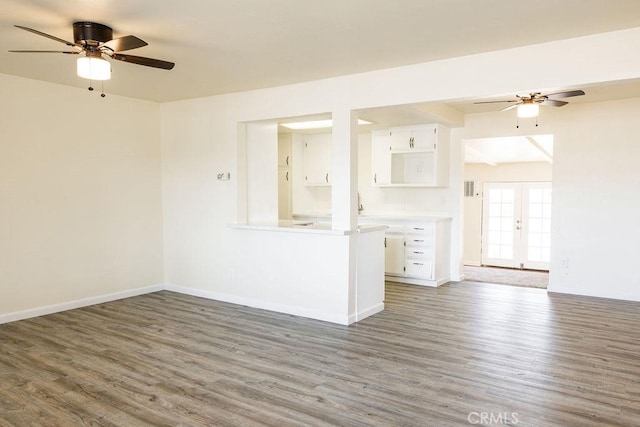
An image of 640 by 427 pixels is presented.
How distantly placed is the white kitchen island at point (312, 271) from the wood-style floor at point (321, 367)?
18cm

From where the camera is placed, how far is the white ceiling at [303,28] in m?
2.62

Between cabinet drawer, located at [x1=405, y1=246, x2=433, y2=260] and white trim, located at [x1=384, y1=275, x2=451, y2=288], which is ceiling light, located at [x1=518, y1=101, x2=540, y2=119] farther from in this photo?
white trim, located at [x1=384, y1=275, x2=451, y2=288]

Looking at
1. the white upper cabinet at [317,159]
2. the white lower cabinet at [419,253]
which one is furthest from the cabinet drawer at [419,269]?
the white upper cabinet at [317,159]

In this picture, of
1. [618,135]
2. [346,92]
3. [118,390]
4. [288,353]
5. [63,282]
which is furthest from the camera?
[618,135]

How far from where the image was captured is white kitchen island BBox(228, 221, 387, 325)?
4.35 metres

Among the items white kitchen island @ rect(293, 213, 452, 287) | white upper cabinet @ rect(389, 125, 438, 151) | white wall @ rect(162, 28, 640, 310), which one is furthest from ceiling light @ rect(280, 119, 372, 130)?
white kitchen island @ rect(293, 213, 452, 287)

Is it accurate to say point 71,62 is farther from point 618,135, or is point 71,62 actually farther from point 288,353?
point 618,135

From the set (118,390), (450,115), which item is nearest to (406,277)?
(450,115)

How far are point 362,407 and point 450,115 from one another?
4.34 meters

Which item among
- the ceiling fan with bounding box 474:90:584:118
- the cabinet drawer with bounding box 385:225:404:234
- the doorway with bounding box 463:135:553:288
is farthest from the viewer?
the doorway with bounding box 463:135:553:288

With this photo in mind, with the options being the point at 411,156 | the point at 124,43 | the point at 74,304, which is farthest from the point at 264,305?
the point at 411,156

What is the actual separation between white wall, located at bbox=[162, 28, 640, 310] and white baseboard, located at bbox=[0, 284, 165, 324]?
0.36 meters

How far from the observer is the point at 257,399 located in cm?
276

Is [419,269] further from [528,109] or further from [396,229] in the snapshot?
[528,109]
